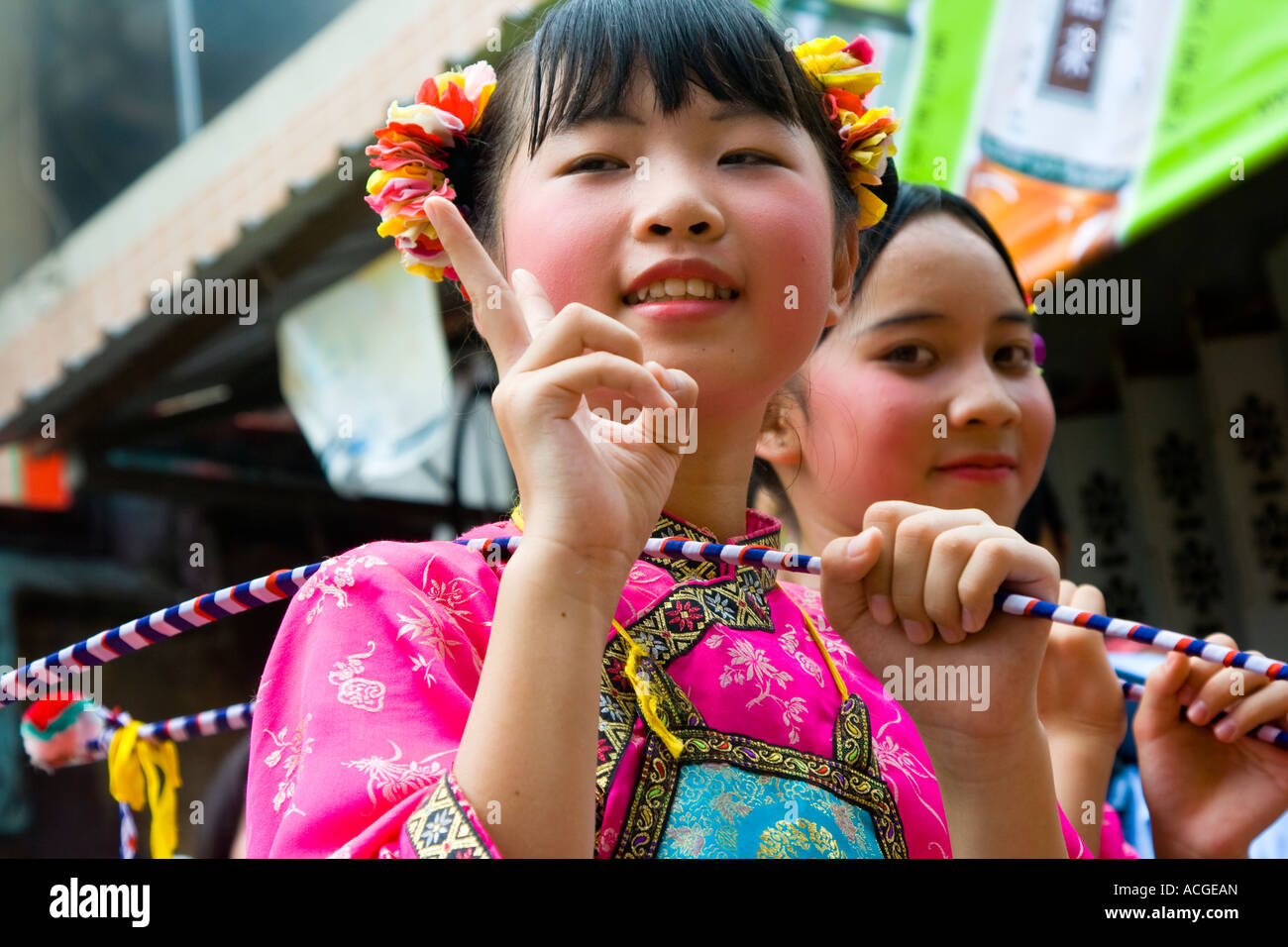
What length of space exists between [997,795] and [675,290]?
0.68 metres

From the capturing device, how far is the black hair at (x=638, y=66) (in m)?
1.55

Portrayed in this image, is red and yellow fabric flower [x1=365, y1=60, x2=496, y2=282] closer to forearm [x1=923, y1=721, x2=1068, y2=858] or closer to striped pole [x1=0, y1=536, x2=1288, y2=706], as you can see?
striped pole [x1=0, y1=536, x2=1288, y2=706]

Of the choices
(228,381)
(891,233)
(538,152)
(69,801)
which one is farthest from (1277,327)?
(69,801)

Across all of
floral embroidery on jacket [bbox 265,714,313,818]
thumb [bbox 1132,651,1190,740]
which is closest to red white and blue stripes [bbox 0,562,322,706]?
floral embroidery on jacket [bbox 265,714,313,818]

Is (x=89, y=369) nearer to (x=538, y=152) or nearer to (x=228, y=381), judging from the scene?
(x=228, y=381)

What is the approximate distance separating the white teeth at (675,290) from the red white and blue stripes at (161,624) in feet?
1.60

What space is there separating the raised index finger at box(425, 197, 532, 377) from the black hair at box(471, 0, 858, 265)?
0.35m

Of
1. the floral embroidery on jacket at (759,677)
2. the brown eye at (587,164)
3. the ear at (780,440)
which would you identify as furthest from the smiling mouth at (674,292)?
the ear at (780,440)

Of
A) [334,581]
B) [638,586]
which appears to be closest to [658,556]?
[638,586]

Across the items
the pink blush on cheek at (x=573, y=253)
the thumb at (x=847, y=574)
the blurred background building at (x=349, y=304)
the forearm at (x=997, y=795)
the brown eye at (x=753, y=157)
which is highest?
the blurred background building at (x=349, y=304)

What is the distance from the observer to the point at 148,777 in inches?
77.9

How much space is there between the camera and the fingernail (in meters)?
1.37

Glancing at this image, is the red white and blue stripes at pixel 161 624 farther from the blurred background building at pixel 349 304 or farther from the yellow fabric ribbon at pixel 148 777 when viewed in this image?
the blurred background building at pixel 349 304
